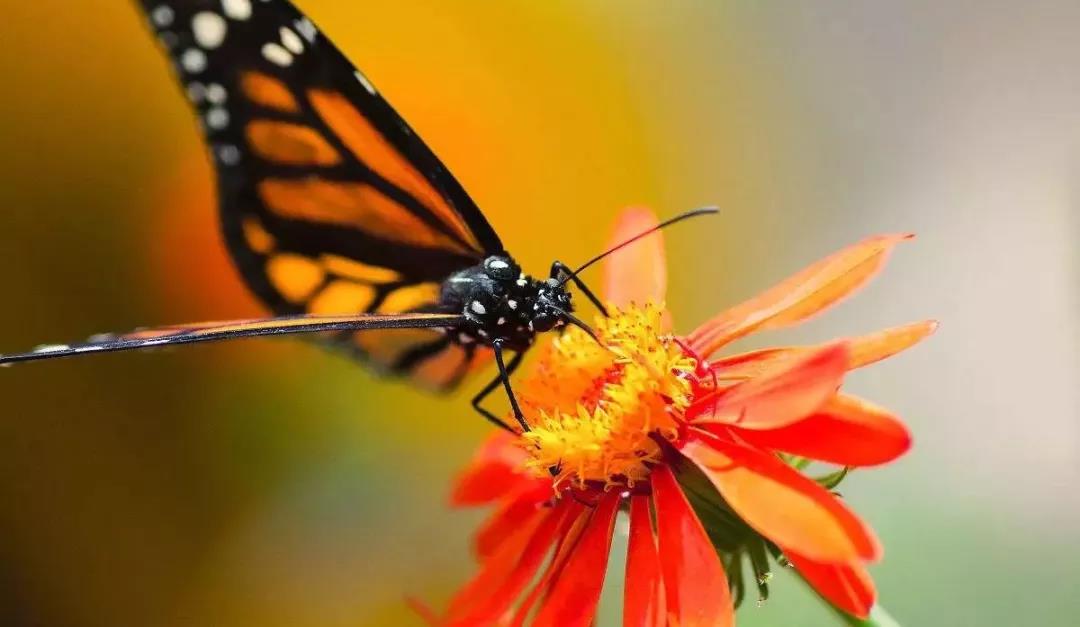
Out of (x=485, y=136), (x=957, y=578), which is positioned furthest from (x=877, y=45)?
(x=957, y=578)

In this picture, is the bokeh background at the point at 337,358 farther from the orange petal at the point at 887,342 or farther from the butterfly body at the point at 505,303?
the orange petal at the point at 887,342

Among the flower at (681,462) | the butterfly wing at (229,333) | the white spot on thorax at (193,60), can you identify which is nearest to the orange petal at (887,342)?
the flower at (681,462)

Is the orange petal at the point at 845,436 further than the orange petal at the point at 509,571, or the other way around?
the orange petal at the point at 509,571

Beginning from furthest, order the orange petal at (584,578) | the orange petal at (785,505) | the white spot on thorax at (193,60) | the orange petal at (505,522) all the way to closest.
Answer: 1. the white spot on thorax at (193,60)
2. the orange petal at (505,522)
3. the orange petal at (584,578)
4. the orange petal at (785,505)

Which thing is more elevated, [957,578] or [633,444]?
[633,444]

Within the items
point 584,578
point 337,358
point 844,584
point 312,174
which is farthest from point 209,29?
point 337,358

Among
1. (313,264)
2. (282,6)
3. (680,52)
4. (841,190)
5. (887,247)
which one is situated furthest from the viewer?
(680,52)

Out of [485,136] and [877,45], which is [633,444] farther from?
[877,45]

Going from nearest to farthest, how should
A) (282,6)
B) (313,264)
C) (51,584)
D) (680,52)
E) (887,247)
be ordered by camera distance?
(887,247) < (282,6) < (313,264) < (51,584) < (680,52)
